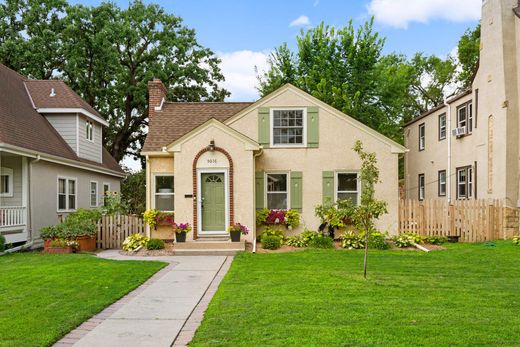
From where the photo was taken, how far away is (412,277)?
A: 29.5 feet

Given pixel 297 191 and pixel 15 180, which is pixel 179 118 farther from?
pixel 15 180

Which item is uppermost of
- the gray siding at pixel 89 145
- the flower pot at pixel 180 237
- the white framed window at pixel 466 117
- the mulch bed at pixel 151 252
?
the white framed window at pixel 466 117

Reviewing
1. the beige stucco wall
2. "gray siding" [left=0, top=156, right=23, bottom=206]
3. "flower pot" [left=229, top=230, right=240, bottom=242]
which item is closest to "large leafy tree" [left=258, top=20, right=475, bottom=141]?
the beige stucco wall

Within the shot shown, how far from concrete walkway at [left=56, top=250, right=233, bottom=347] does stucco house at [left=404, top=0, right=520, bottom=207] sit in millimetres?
11732

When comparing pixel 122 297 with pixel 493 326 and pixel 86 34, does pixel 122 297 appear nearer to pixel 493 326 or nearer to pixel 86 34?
pixel 493 326

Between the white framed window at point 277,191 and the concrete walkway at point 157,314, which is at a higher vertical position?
the white framed window at point 277,191

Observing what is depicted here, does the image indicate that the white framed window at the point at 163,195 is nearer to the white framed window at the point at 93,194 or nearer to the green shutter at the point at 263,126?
the green shutter at the point at 263,126

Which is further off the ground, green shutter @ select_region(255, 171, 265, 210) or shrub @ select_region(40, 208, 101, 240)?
green shutter @ select_region(255, 171, 265, 210)

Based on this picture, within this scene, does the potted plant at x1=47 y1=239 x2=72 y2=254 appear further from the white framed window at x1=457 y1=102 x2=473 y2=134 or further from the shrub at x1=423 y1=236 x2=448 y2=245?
the white framed window at x1=457 y1=102 x2=473 y2=134

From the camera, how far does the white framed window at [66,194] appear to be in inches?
696

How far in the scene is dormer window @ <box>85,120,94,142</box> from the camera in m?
20.1

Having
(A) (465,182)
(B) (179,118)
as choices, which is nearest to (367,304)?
(B) (179,118)

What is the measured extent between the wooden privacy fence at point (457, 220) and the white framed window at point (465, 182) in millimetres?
3080

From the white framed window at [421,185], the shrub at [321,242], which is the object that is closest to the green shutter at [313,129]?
the shrub at [321,242]
